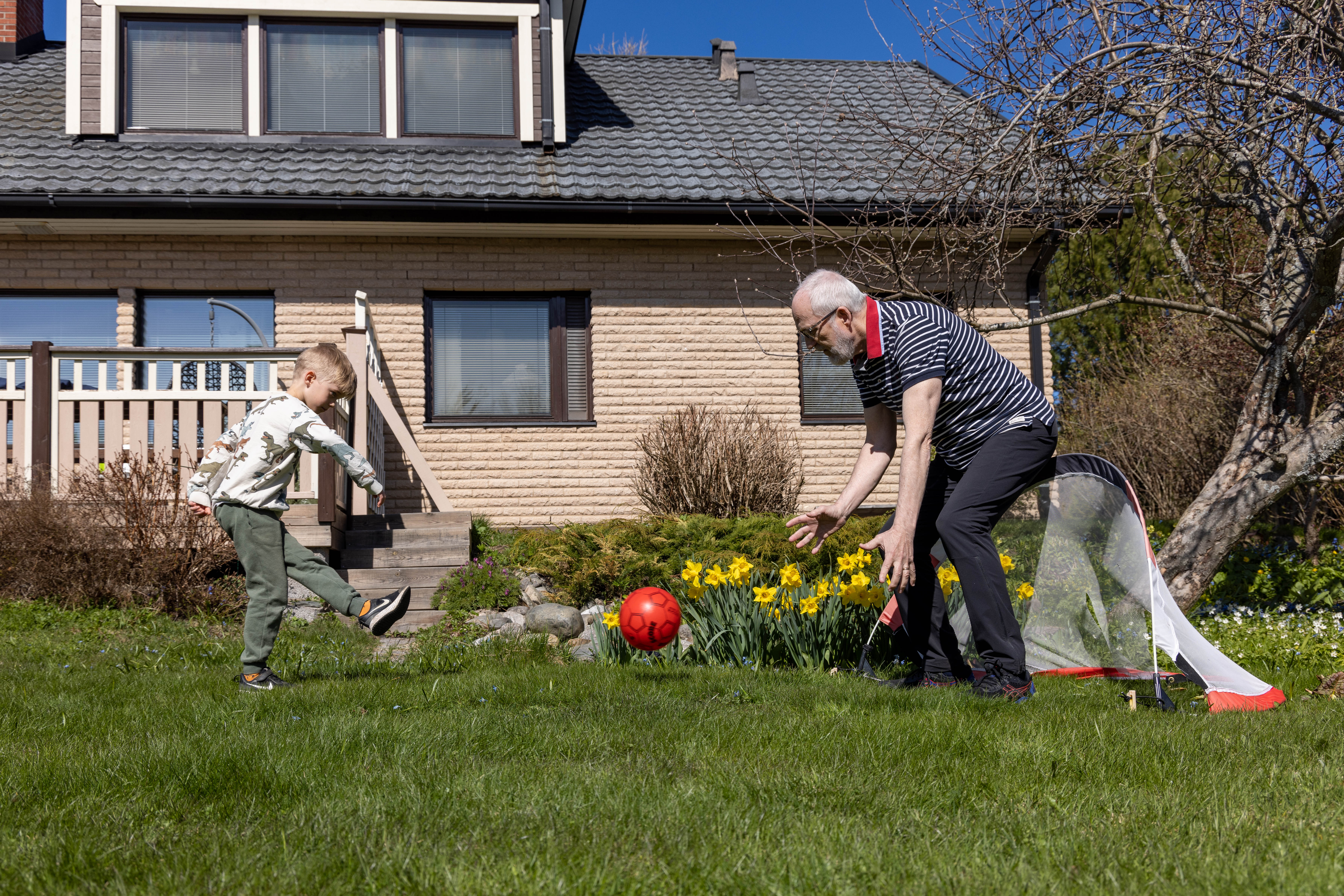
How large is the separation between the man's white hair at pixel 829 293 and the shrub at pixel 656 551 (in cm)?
316

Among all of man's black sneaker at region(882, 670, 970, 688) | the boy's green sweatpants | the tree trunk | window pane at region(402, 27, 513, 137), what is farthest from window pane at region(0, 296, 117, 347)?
the tree trunk

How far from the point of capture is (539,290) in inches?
424

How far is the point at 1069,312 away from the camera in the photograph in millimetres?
6172

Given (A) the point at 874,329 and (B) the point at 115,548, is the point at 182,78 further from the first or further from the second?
(A) the point at 874,329

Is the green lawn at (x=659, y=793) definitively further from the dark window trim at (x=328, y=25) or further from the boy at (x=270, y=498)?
the dark window trim at (x=328, y=25)

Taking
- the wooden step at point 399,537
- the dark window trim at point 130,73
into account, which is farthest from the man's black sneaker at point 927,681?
the dark window trim at point 130,73

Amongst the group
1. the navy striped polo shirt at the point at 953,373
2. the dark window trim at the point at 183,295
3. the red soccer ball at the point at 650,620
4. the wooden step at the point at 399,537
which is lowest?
the red soccer ball at the point at 650,620

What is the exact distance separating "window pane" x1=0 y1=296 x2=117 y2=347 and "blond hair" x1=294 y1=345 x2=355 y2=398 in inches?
262

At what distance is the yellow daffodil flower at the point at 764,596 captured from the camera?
529cm

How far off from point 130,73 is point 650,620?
9.79 m

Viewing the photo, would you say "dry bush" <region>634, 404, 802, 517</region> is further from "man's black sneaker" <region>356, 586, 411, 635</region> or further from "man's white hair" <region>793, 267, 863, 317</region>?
"man's white hair" <region>793, 267, 863, 317</region>

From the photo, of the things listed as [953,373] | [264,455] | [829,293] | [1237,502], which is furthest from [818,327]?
[1237,502]

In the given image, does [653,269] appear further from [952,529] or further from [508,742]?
[508,742]

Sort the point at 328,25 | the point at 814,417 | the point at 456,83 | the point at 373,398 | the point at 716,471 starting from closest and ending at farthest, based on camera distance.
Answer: the point at 373,398, the point at 716,471, the point at 814,417, the point at 328,25, the point at 456,83
